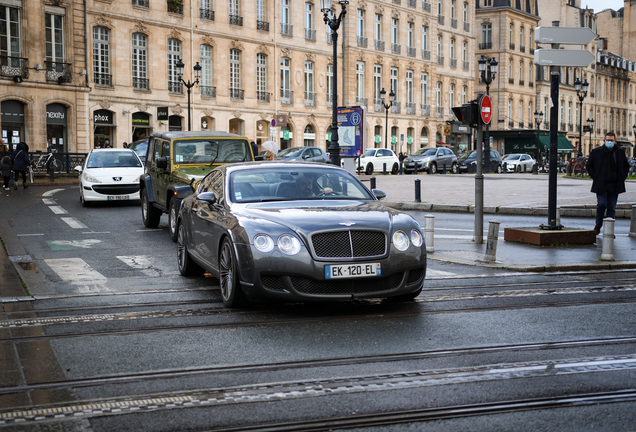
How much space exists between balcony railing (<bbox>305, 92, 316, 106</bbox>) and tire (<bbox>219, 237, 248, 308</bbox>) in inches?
1932

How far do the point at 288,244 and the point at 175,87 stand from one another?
42309 millimetres

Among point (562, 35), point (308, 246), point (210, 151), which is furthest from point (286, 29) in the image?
point (308, 246)

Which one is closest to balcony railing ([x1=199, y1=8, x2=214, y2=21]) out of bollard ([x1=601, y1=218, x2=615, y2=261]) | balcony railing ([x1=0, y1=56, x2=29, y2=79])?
balcony railing ([x1=0, y1=56, x2=29, y2=79])

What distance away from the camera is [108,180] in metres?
21.1

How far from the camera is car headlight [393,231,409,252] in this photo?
720 cm

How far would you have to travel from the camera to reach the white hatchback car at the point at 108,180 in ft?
69.2

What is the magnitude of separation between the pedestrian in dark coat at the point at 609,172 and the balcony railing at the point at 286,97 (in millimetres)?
41369

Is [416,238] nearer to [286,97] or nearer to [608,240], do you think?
[608,240]

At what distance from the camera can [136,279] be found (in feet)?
30.9

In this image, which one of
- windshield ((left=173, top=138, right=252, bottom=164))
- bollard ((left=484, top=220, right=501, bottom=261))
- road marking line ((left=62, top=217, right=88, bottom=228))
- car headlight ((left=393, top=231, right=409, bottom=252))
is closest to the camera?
car headlight ((left=393, top=231, right=409, bottom=252))

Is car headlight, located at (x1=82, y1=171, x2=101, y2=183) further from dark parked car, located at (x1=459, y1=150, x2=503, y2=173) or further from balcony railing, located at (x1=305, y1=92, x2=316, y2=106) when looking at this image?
dark parked car, located at (x1=459, y1=150, x2=503, y2=173)

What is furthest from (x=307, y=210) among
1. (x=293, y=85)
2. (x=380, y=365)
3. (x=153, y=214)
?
(x=293, y=85)

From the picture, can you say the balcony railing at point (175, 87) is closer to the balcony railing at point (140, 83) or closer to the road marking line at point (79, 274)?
the balcony railing at point (140, 83)

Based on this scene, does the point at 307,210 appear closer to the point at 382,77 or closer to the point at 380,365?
the point at 380,365
